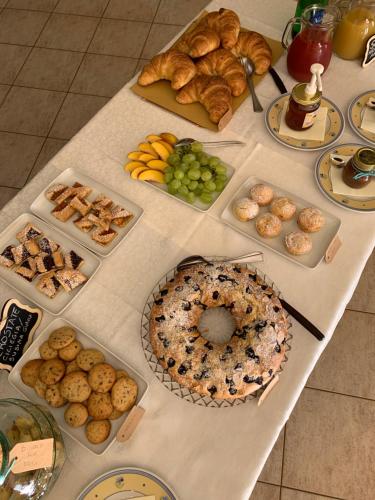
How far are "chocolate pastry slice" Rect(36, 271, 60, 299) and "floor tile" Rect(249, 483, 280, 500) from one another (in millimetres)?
1043

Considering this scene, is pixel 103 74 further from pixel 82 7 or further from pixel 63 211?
pixel 63 211

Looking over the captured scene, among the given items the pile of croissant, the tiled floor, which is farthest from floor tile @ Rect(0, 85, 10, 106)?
the pile of croissant

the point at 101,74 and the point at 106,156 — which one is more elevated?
the point at 106,156

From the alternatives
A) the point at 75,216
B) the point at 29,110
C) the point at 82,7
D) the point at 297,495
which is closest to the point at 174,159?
the point at 75,216

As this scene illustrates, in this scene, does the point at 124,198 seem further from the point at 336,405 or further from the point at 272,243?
the point at 336,405

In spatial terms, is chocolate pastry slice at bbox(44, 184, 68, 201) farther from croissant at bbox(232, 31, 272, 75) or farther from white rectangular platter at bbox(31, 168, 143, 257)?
croissant at bbox(232, 31, 272, 75)

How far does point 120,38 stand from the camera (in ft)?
8.75

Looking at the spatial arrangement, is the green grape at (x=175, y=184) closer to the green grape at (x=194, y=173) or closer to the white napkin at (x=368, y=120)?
the green grape at (x=194, y=173)

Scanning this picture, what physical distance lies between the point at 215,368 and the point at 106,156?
77 centimetres

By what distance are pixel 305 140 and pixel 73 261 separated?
80 centimetres

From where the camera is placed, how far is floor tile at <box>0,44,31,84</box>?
2568 millimetres

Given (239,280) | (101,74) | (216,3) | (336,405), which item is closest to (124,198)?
(239,280)

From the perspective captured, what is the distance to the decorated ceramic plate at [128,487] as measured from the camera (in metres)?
0.84

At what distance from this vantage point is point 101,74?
2.54 metres
